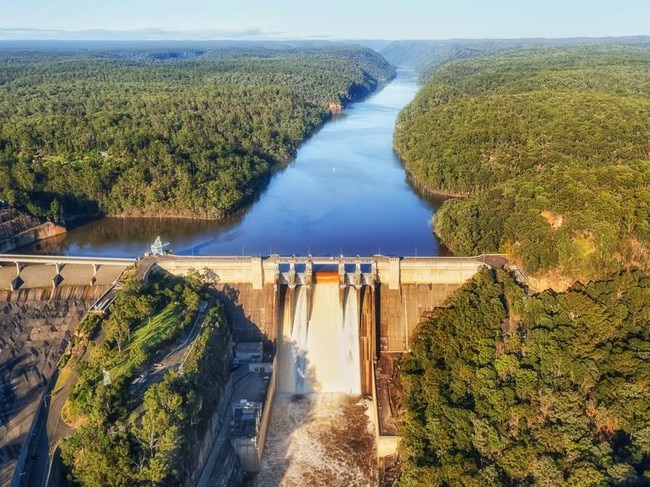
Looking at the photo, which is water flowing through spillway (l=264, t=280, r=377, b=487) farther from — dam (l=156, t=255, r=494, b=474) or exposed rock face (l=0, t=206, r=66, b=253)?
exposed rock face (l=0, t=206, r=66, b=253)

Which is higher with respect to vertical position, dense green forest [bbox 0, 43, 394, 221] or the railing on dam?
dense green forest [bbox 0, 43, 394, 221]

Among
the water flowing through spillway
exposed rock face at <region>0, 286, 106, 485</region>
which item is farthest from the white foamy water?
exposed rock face at <region>0, 286, 106, 485</region>

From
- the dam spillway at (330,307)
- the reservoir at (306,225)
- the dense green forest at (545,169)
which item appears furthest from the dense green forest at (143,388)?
the dense green forest at (545,169)

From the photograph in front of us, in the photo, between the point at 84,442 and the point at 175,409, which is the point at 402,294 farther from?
the point at 84,442

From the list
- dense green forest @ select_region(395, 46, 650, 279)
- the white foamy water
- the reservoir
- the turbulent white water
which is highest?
dense green forest @ select_region(395, 46, 650, 279)

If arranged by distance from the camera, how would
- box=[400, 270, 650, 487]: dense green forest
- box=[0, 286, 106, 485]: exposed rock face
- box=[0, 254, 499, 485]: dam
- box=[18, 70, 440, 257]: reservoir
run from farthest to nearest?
box=[18, 70, 440, 257]: reservoir < box=[0, 254, 499, 485]: dam < box=[0, 286, 106, 485]: exposed rock face < box=[400, 270, 650, 487]: dense green forest

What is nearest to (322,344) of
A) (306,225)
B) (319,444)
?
(319,444)

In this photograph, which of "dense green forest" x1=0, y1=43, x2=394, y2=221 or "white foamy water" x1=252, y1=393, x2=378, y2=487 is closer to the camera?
"white foamy water" x1=252, y1=393, x2=378, y2=487
